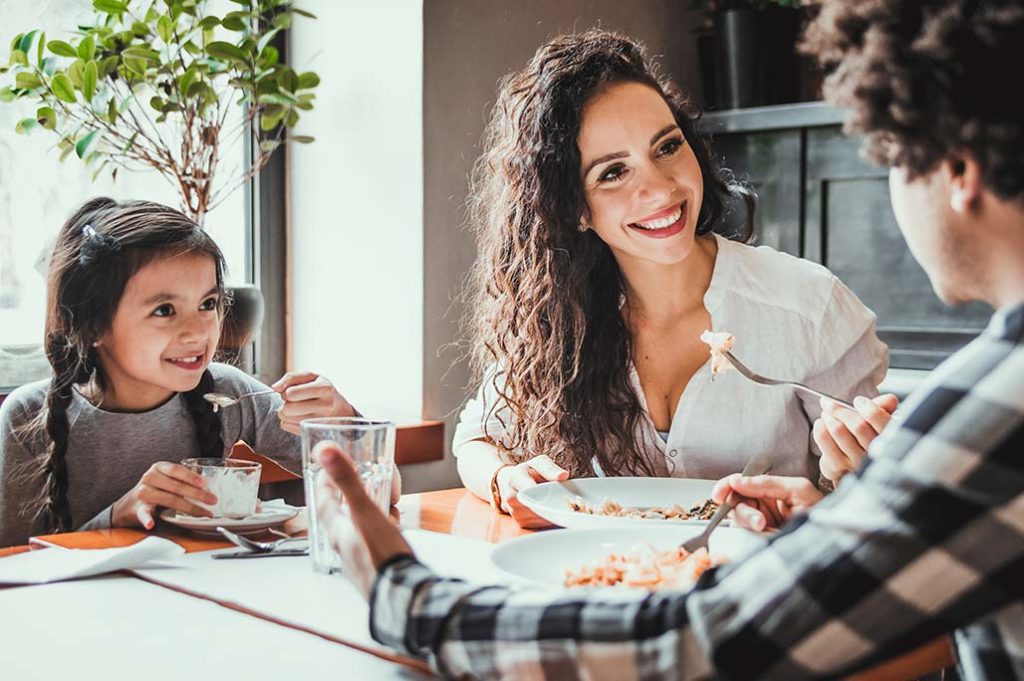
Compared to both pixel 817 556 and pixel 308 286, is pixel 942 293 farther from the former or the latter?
pixel 308 286

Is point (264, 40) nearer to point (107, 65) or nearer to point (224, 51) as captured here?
point (224, 51)

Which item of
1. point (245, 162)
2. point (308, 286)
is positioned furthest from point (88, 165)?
point (308, 286)

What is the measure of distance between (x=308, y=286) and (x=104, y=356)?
3.39 ft

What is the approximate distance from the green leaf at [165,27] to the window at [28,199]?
268mm

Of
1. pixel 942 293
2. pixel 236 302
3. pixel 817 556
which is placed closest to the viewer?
pixel 817 556

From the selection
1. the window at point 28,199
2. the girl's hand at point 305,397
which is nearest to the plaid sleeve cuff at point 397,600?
the girl's hand at point 305,397

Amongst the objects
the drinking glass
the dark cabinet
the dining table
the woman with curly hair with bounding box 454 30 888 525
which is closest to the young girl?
the drinking glass

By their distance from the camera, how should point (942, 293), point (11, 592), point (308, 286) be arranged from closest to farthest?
point (942, 293)
point (11, 592)
point (308, 286)

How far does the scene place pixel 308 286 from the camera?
9.05 feet

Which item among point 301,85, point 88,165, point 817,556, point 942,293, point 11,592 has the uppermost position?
point 301,85

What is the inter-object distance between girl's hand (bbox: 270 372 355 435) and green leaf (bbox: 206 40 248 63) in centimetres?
102

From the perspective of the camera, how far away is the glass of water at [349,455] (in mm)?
1078

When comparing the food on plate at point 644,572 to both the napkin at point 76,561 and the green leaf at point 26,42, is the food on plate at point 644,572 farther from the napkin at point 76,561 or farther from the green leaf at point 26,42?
the green leaf at point 26,42

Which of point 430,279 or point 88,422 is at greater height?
point 430,279
